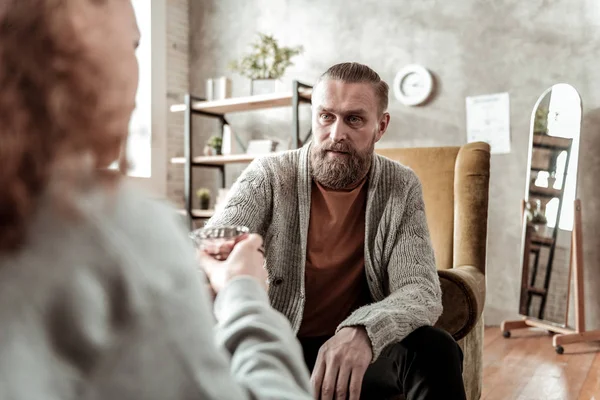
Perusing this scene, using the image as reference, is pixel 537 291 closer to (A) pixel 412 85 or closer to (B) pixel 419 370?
(A) pixel 412 85

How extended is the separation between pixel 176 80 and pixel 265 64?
1.03 m

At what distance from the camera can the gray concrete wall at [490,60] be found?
Result: 141 inches

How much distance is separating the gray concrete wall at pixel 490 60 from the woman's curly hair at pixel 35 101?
3.70m

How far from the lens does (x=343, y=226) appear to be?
5.56ft

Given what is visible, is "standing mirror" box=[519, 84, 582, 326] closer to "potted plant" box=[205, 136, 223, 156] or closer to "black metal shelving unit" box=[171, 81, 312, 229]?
"black metal shelving unit" box=[171, 81, 312, 229]

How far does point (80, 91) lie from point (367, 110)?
1.45 metres

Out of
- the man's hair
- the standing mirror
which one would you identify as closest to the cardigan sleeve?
the man's hair

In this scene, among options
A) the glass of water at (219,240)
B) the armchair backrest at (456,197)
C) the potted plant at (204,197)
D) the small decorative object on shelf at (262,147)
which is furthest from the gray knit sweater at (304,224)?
the potted plant at (204,197)

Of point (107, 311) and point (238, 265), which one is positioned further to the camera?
point (238, 265)

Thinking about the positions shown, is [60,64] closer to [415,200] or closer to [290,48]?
[415,200]

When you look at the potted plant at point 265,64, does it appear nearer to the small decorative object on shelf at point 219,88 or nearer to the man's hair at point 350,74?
the small decorative object on shelf at point 219,88

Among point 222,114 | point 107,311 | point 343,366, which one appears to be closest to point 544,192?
point 222,114

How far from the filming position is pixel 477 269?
6.28 ft

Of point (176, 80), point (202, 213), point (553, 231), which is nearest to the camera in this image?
point (553, 231)
